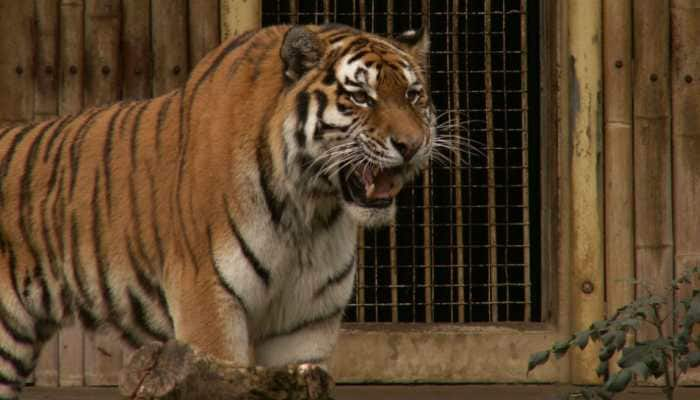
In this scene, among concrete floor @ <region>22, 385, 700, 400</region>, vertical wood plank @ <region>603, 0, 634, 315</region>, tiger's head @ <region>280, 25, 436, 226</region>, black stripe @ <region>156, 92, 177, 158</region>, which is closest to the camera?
tiger's head @ <region>280, 25, 436, 226</region>

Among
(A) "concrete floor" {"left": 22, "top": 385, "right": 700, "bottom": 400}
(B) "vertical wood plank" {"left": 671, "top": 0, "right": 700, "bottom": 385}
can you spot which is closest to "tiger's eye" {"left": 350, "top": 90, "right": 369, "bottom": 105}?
(A) "concrete floor" {"left": 22, "top": 385, "right": 700, "bottom": 400}

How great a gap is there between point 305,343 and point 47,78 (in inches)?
93.8

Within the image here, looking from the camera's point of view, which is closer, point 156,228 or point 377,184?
point 377,184

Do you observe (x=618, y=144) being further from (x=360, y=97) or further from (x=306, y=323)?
(x=360, y=97)

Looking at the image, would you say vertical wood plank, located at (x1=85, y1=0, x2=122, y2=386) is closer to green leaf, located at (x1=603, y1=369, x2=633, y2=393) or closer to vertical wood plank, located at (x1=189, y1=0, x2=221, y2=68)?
vertical wood plank, located at (x1=189, y1=0, x2=221, y2=68)

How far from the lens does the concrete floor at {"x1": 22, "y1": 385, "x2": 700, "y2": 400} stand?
7.00m

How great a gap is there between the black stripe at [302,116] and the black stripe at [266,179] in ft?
0.46

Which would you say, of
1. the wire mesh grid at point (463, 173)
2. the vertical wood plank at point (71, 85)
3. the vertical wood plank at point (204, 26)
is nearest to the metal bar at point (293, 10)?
the wire mesh grid at point (463, 173)

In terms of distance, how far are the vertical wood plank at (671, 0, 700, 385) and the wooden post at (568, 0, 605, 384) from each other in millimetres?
330

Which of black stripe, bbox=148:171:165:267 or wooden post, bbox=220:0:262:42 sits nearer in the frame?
black stripe, bbox=148:171:165:267

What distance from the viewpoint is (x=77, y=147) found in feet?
19.6

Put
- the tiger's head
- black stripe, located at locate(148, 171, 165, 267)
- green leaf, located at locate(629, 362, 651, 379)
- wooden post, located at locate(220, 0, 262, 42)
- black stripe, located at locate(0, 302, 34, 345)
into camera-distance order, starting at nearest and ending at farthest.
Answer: green leaf, located at locate(629, 362, 651, 379) → the tiger's head → black stripe, located at locate(148, 171, 165, 267) → black stripe, located at locate(0, 302, 34, 345) → wooden post, located at locate(220, 0, 262, 42)

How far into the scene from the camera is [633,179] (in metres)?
7.36

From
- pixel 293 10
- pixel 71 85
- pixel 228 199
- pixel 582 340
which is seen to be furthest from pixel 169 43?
pixel 582 340
